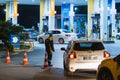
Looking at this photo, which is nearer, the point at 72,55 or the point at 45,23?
the point at 72,55

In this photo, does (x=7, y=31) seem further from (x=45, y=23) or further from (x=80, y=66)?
(x=45, y=23)

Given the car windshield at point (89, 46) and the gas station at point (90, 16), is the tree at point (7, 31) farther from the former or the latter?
the car windshield at point (89, 46)

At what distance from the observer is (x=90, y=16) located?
182 ft

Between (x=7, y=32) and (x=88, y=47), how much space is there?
61.2 ft

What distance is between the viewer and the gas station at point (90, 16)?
4666 cm

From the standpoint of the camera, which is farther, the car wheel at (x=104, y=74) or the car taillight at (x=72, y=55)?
the car taillight at (x=72, y=55)

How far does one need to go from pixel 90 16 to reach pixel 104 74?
4438 cm

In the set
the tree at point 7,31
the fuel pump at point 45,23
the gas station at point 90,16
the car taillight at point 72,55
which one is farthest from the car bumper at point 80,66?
the fuel pump at point 45,23

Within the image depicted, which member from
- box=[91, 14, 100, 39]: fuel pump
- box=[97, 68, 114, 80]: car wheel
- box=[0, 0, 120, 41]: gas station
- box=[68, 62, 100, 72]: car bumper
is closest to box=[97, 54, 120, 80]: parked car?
box=[97, 68, 114, 80]: car wheel

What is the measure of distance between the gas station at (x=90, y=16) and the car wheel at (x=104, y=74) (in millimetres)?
33142

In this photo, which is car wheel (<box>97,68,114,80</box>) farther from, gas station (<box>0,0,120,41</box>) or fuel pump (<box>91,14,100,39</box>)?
fuel pump (<box>91,14,100,39</box>)

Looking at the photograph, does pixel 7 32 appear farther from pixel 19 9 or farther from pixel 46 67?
pixel 19 9

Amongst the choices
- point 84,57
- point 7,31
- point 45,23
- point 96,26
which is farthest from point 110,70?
point 45,23

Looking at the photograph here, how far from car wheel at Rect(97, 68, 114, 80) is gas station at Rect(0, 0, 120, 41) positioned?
33142 millimetres
